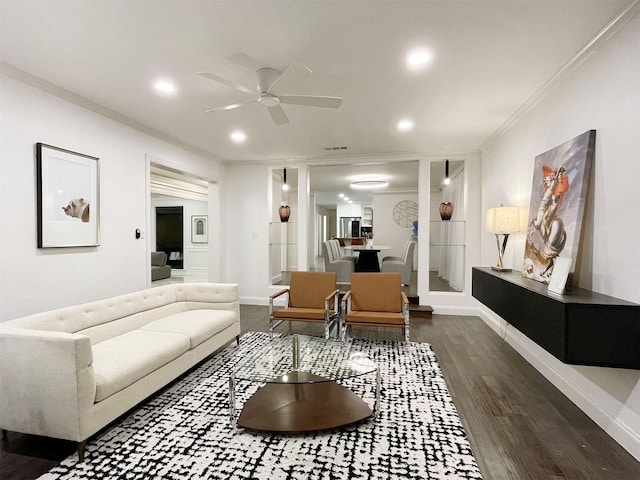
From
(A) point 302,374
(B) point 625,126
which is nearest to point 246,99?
(A) point 302,374

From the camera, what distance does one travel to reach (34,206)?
2.86 m

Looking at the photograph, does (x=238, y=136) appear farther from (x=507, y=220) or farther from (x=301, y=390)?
(x=507, y=220)

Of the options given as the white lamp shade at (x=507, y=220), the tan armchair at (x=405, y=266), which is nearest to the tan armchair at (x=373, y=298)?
the white lamp shade at (x=507, y=220)

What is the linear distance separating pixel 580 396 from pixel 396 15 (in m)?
3.11

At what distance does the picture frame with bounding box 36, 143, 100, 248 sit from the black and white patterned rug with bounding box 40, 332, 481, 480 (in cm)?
179

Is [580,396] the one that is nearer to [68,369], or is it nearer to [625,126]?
[625,126]

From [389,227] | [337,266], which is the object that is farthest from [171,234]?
A: [389,227]

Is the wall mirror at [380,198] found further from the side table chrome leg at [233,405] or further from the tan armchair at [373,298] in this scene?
the side table chrome leg at [233,405]

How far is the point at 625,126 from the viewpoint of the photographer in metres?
2.10

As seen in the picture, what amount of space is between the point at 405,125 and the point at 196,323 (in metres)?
3.39

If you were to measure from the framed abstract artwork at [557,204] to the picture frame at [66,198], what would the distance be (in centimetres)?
443

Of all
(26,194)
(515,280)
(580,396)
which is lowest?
(580,396)

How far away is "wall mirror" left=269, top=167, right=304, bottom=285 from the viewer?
6242mm

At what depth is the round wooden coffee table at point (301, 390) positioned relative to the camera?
2191 mm
